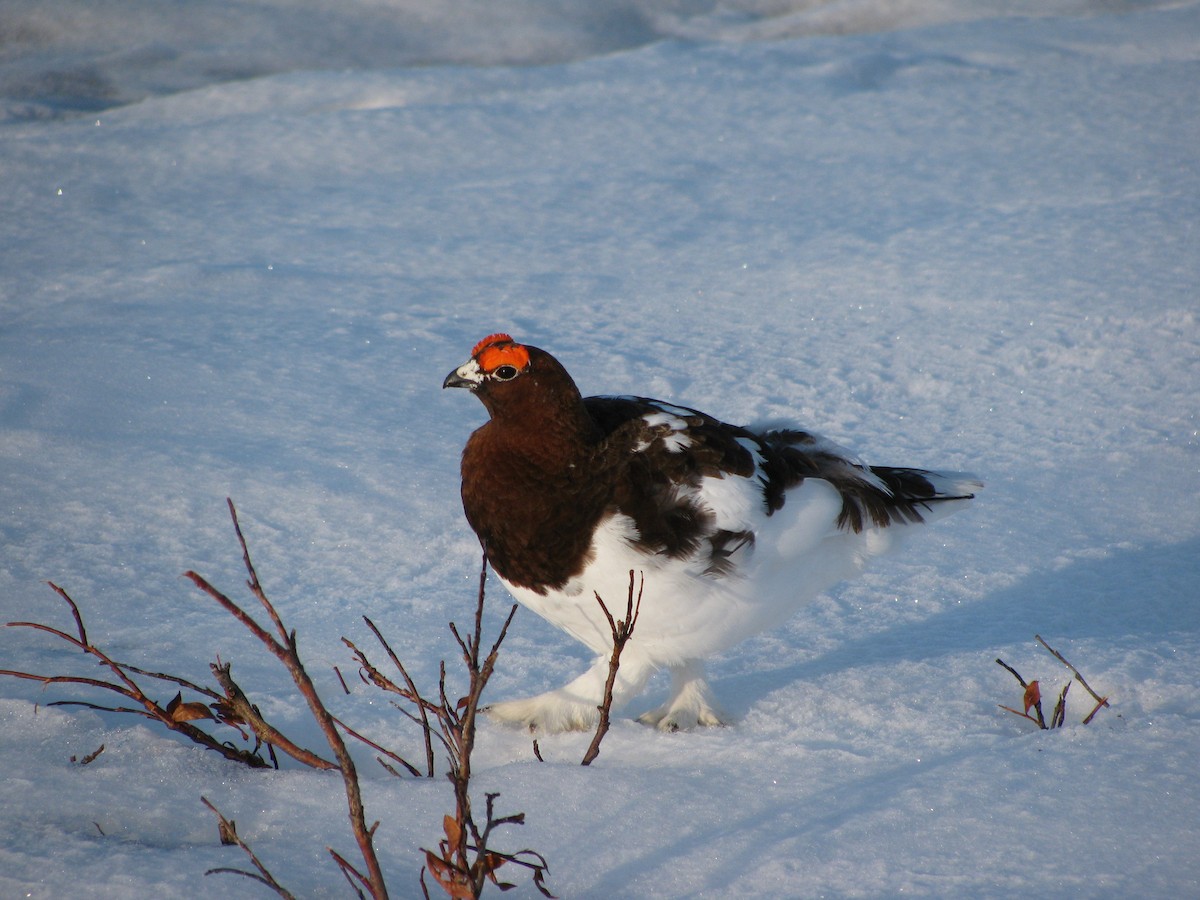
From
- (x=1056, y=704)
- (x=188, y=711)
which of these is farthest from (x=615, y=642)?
(x=1056, y=704)

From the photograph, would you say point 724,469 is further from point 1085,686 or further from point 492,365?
point 1085,686

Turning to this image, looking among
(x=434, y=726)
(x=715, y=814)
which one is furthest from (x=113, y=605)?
(x=715, y=814)

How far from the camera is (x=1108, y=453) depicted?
3.22 meters

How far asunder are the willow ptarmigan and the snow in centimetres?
17

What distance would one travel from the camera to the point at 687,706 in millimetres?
2236

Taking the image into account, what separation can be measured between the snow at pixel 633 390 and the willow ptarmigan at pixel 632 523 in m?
0.17

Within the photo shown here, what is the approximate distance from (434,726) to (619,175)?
3.54m

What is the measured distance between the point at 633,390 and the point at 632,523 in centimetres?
157

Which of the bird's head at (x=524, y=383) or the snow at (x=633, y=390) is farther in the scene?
the bird's head at (x=524, y=383)

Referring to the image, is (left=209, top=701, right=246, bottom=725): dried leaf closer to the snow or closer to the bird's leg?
the snow

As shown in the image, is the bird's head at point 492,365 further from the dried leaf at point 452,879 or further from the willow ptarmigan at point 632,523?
the dried leaf at point 452,879

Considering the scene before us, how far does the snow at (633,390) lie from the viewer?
69.3 inches

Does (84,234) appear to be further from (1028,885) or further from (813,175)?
(1028,885)

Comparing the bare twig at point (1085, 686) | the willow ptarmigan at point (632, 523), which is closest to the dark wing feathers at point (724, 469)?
the willow ptarmigan at point (632, 523)
